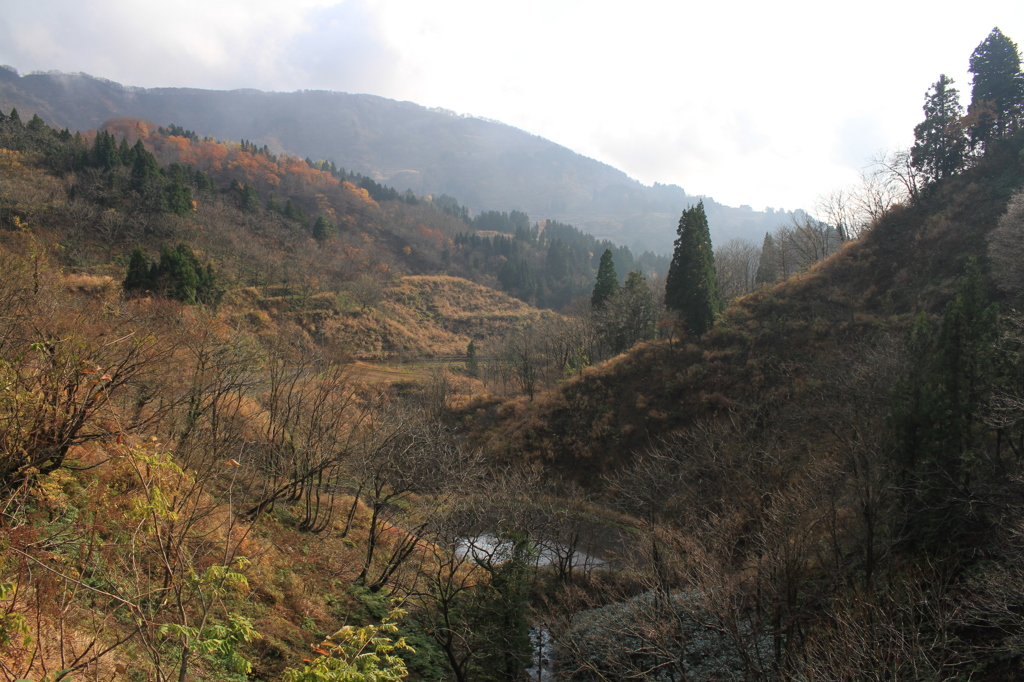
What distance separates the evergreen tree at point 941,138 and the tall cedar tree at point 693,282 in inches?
643

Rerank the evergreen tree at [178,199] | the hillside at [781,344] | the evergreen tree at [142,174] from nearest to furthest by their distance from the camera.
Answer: the hillside at [781,344]
the evergreen tree at [142,174]
the evergreen tree at [178,199]

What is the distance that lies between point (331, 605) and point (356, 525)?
5253mm

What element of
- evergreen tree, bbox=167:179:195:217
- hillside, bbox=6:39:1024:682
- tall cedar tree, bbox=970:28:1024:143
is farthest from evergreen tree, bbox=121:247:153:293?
tall cedar tree, bbox=970:28:1024:143

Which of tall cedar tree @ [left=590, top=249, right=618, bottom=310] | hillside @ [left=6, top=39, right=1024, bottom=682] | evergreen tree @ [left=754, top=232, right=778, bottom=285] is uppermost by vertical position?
evergreen tree @ [left=754, top=232, right=778, bottom=285]

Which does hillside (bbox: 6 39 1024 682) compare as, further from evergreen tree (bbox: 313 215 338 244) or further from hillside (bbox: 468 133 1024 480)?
evergreen tree (bbox: 313 215 338 244)

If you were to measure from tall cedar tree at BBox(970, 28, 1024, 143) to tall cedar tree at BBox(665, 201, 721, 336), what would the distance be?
18.9 metres

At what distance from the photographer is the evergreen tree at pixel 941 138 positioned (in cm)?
3422

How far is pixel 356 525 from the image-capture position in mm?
18531

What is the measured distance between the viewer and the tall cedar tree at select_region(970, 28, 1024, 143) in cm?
3180

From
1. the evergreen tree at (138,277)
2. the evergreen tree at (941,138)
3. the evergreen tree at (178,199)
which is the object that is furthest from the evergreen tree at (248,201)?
the evergreen tree at (941,138)

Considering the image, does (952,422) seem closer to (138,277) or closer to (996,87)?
(996,87)

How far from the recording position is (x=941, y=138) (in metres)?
34.8

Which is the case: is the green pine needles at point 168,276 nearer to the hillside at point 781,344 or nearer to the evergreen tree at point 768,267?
the hillside at point 781,344

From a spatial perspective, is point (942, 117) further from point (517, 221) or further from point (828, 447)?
point (517, 221)
